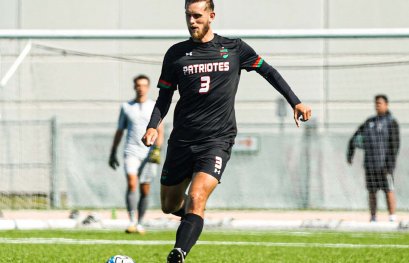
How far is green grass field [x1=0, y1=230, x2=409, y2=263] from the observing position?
9.25 meters

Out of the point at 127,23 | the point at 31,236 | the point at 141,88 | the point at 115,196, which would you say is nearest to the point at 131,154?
the point at 141,88

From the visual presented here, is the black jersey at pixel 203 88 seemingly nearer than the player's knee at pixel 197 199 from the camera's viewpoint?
No

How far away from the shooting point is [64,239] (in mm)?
11758

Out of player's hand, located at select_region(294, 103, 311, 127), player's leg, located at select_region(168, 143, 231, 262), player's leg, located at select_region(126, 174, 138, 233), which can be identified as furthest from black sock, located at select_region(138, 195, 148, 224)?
player's hand, located at select_region(294, 103, 311, 127)

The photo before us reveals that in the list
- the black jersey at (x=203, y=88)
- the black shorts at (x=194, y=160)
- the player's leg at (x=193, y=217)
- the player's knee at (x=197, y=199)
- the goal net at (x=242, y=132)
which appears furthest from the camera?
the goal net at (x=242, y=132)

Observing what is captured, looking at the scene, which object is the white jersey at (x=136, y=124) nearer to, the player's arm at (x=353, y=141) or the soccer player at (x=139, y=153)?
the soccer player at (x=139, y=153)

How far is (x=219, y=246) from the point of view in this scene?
10836mm

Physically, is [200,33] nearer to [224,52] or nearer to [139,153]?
[224,52]

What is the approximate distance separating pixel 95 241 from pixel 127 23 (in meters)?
12.6

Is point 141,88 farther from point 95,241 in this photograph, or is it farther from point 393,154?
point 393,154

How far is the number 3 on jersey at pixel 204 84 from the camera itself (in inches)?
306

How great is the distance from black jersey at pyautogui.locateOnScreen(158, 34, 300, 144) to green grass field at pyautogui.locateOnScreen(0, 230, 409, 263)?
1625 millimetres

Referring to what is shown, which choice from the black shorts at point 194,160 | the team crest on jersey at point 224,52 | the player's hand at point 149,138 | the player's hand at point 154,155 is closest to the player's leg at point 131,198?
the player's hand at point 154,155

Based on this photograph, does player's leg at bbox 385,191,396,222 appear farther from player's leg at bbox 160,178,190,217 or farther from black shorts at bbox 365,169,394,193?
player's leg at bbox 160,178,190,217
